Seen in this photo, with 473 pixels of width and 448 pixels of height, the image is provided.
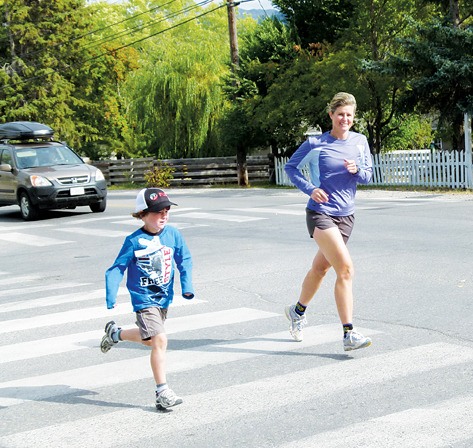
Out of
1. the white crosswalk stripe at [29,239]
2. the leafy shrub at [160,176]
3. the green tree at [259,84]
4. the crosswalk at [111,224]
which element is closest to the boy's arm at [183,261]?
the crosswalk at [111,224]

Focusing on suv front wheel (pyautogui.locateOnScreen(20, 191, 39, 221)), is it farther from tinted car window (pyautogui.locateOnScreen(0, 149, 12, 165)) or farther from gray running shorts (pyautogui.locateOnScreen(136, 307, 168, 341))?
gray running shorts (pyautogui.locateOnScreen(136, 307, 168, 341))

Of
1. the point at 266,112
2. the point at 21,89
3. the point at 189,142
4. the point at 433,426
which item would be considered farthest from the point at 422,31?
the point at 21,89

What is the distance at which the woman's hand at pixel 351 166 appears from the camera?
674cm

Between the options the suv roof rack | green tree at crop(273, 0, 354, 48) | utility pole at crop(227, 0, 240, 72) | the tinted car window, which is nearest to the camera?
the tinted car window

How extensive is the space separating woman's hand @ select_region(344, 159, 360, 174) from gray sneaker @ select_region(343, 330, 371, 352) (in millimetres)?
1194

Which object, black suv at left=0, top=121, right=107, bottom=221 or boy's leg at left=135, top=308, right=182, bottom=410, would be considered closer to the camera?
boy's leg at left=135, top=308, right=182, bottom=410

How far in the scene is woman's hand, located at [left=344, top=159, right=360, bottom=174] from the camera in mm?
6742

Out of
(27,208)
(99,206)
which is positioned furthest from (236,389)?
(99,206)

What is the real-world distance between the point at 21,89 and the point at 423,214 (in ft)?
127

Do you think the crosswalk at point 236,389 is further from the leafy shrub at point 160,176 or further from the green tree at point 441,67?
the leafy shrub at point 160,176

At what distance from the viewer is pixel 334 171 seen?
682 centimetres

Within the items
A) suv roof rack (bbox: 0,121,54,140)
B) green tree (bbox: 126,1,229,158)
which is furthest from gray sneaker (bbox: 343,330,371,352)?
green tree (bbox: 126,1,229,158)

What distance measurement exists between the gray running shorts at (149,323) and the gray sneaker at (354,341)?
1.59m

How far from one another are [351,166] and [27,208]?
1602 cm
